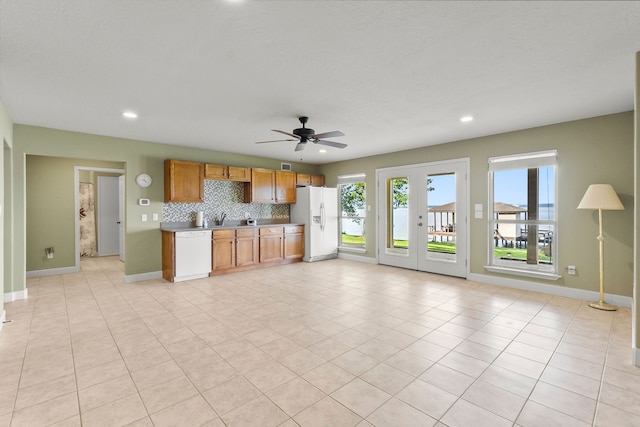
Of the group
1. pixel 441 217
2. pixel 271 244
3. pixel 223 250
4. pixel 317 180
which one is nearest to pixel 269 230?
pixel 271 244

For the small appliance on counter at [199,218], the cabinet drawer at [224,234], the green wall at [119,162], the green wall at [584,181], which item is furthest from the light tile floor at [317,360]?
the small appliance on counter at [199,218]

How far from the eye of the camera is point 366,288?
4.83m

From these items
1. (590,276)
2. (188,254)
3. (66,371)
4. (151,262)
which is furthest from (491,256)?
(151,262)

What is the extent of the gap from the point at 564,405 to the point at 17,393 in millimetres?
3728

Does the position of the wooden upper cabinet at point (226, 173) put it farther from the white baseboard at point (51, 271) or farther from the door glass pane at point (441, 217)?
the door glass pane at point (441, 217)

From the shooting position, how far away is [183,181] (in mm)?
5703

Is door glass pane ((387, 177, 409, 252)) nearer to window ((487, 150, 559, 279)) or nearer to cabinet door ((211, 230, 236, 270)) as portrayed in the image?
window ((487, 150, 559, 279))

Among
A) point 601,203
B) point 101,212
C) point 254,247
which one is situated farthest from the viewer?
point 101,212

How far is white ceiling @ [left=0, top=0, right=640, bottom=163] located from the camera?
1.94 metres

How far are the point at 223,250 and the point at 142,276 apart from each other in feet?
4.79

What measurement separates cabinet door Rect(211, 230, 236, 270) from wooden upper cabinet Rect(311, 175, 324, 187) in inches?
108

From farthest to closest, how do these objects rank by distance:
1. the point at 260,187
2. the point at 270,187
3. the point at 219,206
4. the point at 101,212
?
the point at 101,212 → the point at 270,187 → the point at 260,187 → the point at 219,206

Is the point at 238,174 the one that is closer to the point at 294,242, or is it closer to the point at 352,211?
→ the point at 294,242

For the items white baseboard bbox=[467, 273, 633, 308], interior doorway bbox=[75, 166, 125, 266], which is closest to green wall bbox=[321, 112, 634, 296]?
white baseboard bbox=[467, 273, 633, 308]
